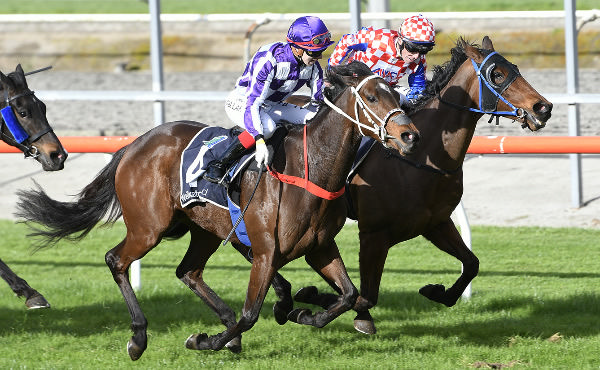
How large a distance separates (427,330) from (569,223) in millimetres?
3459

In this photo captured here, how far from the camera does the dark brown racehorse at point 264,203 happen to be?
4.93 m

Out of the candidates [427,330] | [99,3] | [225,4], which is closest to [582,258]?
[427,330]

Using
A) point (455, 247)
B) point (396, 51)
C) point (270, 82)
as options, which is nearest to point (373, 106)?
point (270, 82)

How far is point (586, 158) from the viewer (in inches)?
429

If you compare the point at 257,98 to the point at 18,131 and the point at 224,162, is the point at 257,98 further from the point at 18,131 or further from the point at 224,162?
the point at 18,131

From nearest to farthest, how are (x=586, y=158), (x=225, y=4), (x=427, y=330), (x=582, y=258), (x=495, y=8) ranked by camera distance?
(x=427, y=330) < (x=582, y=258) < (x=586, y=158) < (x=495, y=8) < (x=225, y=4)

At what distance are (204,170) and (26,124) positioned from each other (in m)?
1.01

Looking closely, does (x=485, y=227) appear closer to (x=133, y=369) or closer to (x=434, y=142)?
(x=434, y=142)

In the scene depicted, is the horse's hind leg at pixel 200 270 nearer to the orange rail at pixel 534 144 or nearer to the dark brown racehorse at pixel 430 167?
the dark brown racehorse at pixel 430 167

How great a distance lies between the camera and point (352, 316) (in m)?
6.56

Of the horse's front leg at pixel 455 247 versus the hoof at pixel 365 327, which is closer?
the hoof at pixel 365 327

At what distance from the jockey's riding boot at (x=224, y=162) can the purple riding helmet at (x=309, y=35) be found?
1.95 ft

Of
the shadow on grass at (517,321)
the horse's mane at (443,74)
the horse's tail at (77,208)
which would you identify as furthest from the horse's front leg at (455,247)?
the horse's tail at (77,208)

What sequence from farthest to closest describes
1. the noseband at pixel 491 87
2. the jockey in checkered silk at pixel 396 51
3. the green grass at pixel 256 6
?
1. the green grass at pixel 256 6
2. the jockey in checkered silk at pixel 396 51
3. the noseband at pixel 491 87
